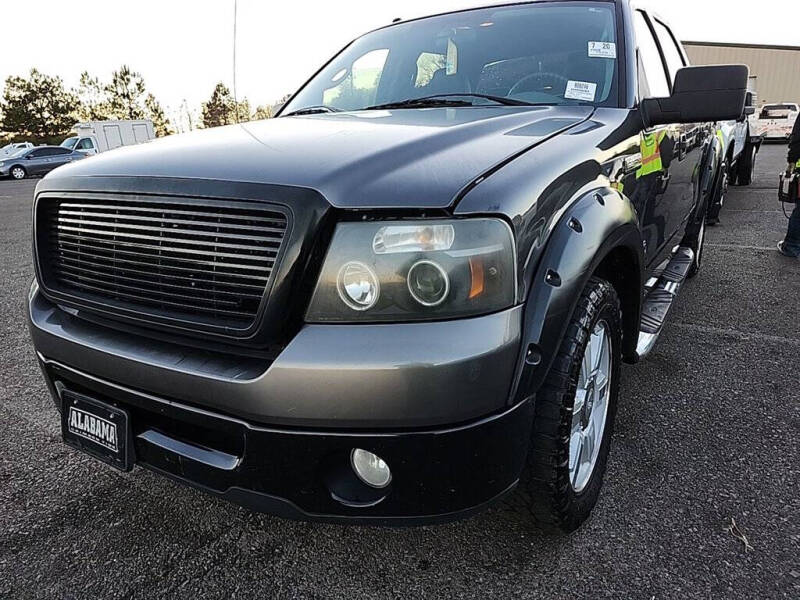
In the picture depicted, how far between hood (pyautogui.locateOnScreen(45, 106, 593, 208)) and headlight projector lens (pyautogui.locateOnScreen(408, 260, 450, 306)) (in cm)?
14

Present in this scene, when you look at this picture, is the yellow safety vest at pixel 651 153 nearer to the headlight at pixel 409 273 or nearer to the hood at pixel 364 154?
the hood at pixel 364 154

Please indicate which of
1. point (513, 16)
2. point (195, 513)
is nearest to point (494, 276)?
point (195, 513)

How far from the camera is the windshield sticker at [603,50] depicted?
241 cm

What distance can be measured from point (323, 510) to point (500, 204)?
83 cm

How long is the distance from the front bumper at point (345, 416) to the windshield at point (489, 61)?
1444mm

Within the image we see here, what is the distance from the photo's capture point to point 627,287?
216 centimetres

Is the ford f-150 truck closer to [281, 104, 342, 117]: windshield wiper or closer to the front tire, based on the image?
the front tire

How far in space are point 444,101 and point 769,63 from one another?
39.6 meters

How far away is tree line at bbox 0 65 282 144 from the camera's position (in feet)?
150

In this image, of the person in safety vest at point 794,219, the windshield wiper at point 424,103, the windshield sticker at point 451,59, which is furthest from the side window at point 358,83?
the person in safety vest at point 794,219

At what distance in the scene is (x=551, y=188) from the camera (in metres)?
1.52

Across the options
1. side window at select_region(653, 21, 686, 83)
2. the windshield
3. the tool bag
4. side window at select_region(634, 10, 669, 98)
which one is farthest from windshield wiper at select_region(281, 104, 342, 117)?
the tool bag

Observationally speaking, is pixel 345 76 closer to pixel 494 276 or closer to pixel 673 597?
pixel 494 276

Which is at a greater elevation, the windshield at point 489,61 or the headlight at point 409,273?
the windshield at point 489,61
